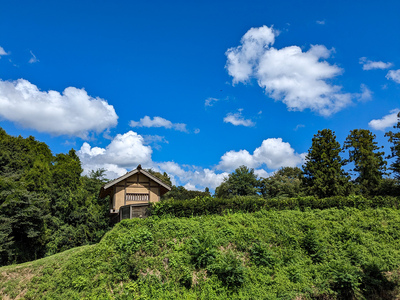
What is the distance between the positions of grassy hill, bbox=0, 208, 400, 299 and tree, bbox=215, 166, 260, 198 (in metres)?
29.6

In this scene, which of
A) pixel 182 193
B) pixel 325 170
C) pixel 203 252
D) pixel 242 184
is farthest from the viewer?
pixel 182 193

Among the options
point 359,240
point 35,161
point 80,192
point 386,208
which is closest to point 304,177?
point 386,208

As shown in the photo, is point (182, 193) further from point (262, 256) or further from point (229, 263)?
point (229, 263)

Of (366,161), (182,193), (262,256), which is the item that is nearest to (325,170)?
(366,161)

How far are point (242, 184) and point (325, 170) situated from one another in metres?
17.1

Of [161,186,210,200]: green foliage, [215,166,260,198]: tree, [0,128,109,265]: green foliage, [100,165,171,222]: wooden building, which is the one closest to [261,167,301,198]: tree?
[215,166,260,198]: tree

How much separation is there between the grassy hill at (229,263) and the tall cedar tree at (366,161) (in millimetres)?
19020

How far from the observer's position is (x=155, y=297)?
10.5 meters

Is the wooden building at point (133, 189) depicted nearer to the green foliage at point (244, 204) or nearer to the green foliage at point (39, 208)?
the green foliage at point (39, 208)

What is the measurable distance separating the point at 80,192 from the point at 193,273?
22983 mm

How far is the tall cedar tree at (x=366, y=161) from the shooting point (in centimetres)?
3291

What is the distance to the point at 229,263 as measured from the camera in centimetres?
1124

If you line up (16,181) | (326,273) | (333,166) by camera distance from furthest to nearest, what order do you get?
(333,166) → (16,181) → (326,273)

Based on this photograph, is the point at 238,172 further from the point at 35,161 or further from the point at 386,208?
the point at 35,161
